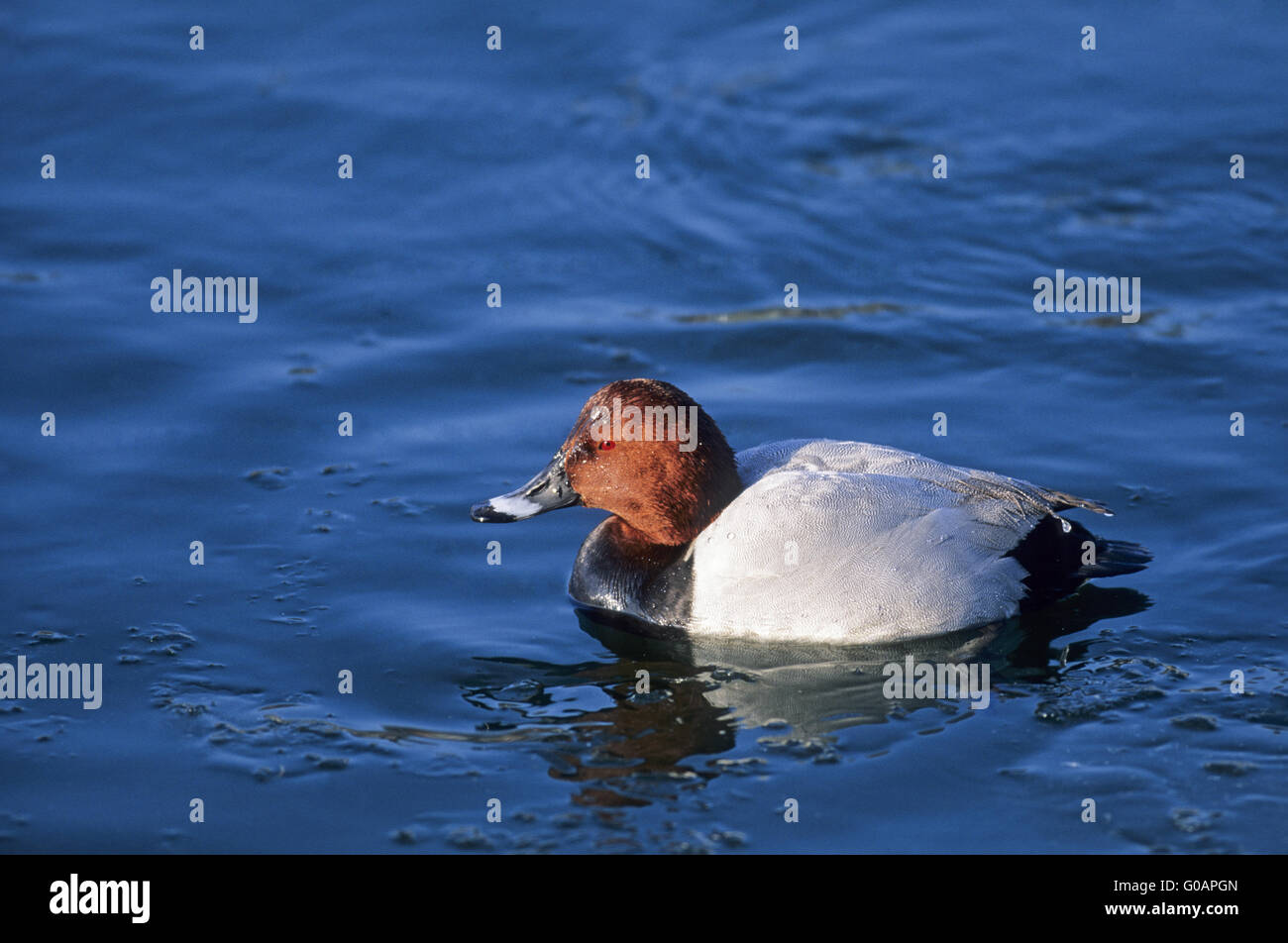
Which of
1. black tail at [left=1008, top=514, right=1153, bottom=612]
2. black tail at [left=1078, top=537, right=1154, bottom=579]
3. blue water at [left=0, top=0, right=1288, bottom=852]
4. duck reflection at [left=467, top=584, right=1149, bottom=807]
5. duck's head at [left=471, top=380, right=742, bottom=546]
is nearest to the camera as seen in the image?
blue water at [left=0, top=0, right=1288, bottom=852]

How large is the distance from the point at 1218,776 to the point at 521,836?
3026mm

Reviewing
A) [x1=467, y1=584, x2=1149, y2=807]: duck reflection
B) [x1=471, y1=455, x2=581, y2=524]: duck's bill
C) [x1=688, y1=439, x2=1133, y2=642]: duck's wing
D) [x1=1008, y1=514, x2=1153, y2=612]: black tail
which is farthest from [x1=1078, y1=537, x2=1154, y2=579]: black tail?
[x1=471, y1=455, x2=581, y2=524]: duck's bill

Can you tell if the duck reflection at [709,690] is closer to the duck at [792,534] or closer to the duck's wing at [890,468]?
the duck at [792,534]

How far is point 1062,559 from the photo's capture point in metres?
8.27

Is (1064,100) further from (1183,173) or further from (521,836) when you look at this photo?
(521,836)

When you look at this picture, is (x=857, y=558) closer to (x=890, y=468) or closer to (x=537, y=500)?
(x=890, y=468)

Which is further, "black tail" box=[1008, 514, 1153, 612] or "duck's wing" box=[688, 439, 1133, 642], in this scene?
"black tail" box=[1008, 514, 1153, 612]

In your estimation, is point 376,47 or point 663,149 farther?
point 376,47

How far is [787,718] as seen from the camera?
7.39 meters

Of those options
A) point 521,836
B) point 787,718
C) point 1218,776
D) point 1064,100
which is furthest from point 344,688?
point 1064,100

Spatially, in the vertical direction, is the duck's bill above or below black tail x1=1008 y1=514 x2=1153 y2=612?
above

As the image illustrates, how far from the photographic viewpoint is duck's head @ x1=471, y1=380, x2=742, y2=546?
8023 millimetres

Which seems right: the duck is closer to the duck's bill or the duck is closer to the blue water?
the duck's bill

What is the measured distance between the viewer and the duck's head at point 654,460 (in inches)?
316
